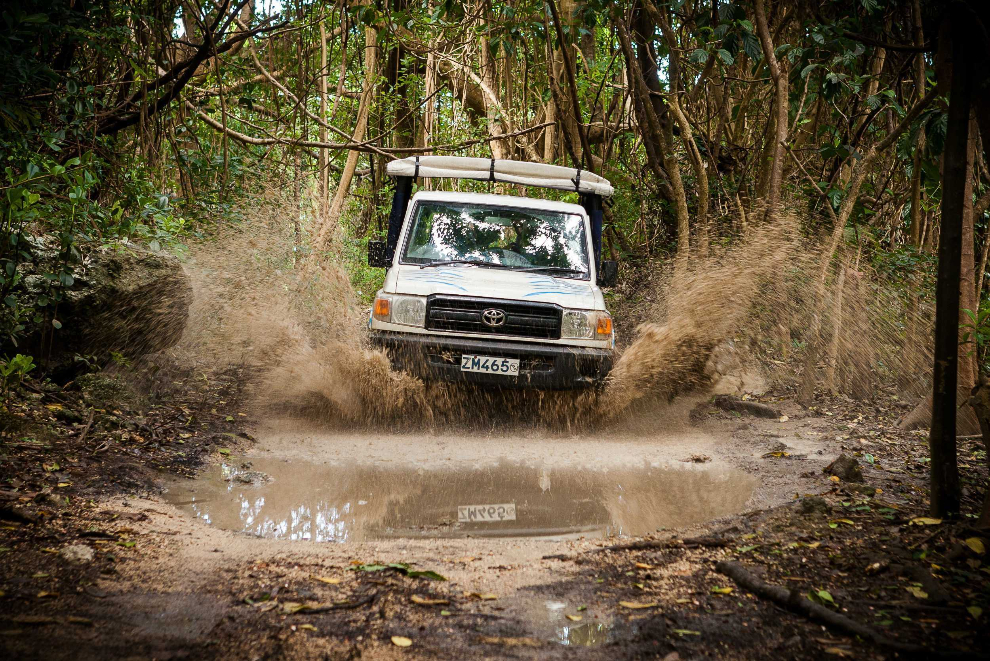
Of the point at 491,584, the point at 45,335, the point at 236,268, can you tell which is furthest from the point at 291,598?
the point at 236,268

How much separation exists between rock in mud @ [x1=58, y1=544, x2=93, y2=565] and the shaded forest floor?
0.01 meters

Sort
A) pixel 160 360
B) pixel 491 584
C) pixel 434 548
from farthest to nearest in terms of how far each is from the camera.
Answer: pixel 160 360, pixel 434 548, pixel 491 584

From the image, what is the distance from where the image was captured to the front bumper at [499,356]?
20.3 ft

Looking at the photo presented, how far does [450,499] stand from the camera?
4.63 m

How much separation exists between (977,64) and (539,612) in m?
2.96

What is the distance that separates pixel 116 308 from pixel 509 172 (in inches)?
147

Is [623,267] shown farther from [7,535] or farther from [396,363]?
[7,535]

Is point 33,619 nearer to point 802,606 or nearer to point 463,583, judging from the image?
point 463,583

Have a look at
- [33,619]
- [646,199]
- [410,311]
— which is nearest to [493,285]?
[410,311]

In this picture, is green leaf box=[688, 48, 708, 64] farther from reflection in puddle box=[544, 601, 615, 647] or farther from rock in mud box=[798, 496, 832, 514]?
reflection in puddle box=[544, 601, 615, 647]

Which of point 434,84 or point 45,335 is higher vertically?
point 434,84

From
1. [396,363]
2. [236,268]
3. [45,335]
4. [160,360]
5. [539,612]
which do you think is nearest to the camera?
[539,612]

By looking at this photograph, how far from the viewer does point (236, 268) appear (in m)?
8.68

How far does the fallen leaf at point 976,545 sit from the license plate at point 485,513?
217 cm
